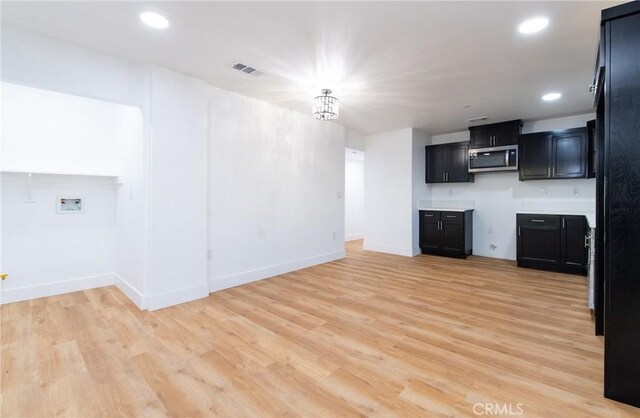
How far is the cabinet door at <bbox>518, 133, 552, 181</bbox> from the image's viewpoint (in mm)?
4891

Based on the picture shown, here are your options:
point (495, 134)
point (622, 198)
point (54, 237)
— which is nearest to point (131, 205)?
point (54, 237)

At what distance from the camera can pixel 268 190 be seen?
4.41 meters

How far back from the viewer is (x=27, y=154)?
3.38 m

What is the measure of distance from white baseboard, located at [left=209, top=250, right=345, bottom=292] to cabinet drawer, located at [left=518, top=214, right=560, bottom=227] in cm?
322

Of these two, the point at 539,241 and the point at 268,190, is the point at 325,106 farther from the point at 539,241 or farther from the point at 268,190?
the point at 539,241

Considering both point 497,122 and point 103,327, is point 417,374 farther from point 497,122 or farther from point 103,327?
point 497,122

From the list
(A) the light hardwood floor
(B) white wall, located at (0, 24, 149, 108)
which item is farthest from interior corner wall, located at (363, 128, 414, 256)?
(B) white wall, located at (0, 24, 149, 108)

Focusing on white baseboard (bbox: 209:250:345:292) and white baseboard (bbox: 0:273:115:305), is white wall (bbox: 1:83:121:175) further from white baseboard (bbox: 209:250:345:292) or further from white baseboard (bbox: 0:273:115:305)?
white baseboard (bbox: 209:250:345:292)

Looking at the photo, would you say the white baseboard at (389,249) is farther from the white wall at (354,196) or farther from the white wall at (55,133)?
the white wall at (55,133)

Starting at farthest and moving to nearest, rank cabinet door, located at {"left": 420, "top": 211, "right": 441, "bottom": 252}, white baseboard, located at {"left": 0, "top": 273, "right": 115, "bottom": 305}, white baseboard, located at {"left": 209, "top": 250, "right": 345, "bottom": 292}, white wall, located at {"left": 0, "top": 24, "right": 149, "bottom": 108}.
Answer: cabinet door, located at {"left": 420, "top": 211, "right": 441, "bottom": 252} → white baseboard, located at {"left": 209, "top": 250, "right": 345, "bottom": 292} → white baseboard, located at {"left": 0, "top": 273, "right": 115, "bottom": 305} → white wall, located at {"left": 0, "top": 24, "right": 149, "bottom": 108}

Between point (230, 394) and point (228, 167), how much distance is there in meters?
2.79

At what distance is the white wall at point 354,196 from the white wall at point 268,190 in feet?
9.02

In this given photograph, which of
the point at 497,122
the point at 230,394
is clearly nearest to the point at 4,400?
the point at 230,394

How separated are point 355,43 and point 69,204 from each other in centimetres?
390
